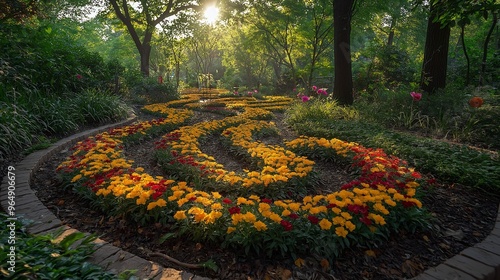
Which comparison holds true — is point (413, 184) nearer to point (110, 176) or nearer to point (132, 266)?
point (132, 266)

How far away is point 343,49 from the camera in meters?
8.30

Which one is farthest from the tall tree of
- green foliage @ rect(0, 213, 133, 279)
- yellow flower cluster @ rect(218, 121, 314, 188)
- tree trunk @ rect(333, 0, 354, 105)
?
green foliage @ rect(0, 213, 133, 279)

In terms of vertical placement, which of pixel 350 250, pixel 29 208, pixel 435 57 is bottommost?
pixel 350 250

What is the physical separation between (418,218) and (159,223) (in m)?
2.48

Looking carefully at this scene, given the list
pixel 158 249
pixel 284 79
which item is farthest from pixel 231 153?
pixel 284 79

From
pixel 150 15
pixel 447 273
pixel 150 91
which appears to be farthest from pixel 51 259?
pixel 150 15

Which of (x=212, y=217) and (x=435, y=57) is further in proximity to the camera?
(x=435, y=57)

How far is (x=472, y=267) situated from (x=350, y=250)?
2.84 feet

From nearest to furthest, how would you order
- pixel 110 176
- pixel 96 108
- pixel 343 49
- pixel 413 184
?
pixel 413 184
pixel 110 176
pixel 96 108
pixel 343 49

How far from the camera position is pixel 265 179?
3146 millimetres

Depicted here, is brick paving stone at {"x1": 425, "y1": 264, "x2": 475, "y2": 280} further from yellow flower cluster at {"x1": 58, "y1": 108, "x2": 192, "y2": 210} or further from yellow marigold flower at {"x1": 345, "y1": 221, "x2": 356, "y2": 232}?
yellow flower cluster at {"x1": 58, "y1": 108, "x2": 192, "y2": 210}

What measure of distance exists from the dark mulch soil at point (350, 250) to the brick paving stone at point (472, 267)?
0.13 meters

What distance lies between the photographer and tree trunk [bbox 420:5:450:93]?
7.32m

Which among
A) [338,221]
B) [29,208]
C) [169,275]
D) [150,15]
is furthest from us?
[150,15]
